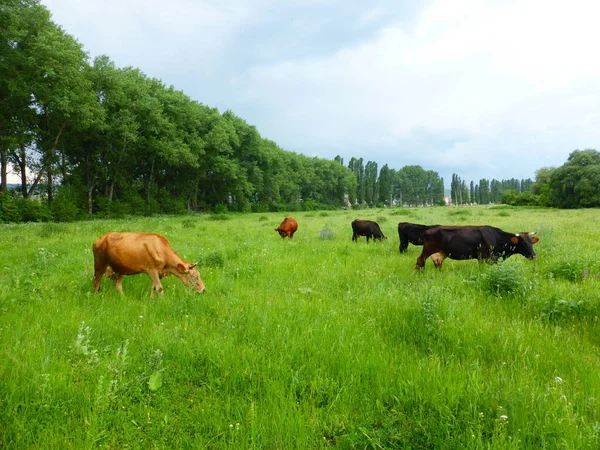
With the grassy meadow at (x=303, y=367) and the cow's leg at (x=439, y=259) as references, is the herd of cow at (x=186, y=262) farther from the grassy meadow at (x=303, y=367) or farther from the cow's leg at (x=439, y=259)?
the grassy meadow at (x=303, y=367)

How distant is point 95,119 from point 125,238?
93.6ft

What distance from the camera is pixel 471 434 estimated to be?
100.0 inches

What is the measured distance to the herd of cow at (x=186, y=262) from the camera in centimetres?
634

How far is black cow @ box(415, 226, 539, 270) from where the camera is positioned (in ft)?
26.8

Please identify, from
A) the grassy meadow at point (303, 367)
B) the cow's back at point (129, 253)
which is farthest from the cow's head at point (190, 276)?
the cow's back at point (129, 253)

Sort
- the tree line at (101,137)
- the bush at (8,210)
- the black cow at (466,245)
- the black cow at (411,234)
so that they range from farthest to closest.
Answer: the tree line at (101,137) → the bush at (8,210) → the black cow at (411,234) → the black cow at (466,245)

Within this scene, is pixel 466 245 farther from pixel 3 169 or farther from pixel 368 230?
pixel 3 169

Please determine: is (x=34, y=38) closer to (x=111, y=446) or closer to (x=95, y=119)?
(x=95, y=119)

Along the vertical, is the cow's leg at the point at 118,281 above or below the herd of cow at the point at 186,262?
below

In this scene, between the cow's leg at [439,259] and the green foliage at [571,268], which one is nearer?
the green foliage at [571,268]

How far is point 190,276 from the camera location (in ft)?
22.1

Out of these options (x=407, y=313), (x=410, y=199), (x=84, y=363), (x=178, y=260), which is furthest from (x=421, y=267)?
(x=410, y=199)

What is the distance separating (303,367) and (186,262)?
412 cm

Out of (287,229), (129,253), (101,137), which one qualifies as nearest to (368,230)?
(287,229)
